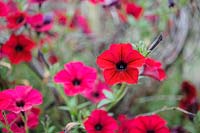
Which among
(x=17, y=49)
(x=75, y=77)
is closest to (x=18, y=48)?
(x=17, y=49)

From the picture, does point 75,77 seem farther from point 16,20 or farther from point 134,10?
point 134,10

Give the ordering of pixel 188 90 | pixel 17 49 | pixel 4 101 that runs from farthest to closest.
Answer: pixel 188 90 < pixel 17 49 < pixel 4 101

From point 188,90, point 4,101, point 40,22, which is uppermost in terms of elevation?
point 40,22

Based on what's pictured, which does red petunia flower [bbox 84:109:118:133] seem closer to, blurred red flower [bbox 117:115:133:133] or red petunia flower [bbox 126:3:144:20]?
blurred red flower [bbox 117:115:133:133]

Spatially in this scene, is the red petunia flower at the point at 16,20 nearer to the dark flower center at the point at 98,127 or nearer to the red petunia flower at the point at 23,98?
the red petunia flower at the point at 23,98

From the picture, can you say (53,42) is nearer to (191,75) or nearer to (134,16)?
(134,16)

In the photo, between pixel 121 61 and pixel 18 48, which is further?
pixel 18 48

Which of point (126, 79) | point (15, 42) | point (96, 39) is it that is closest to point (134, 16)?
point (96, 39)
